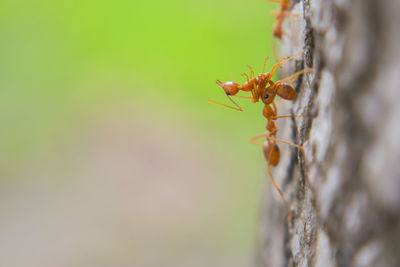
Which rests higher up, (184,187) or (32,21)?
(32,21)

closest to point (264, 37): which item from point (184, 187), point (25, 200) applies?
point (184, 187)

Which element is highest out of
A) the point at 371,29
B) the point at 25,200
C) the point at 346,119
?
the point at 371,29

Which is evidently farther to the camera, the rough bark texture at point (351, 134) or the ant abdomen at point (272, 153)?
the ant abdomen at point (272, 153)

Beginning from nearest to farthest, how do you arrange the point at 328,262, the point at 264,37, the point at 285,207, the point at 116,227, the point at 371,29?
the point at 371,29, the point at 328,262, the point at 285,207, the point at 116,227, the point at 264,37

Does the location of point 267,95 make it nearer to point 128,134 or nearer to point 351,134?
point 351,134

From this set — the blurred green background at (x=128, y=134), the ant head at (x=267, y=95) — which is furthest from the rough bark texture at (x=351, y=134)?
the blurred green background at (x=128, y=134)

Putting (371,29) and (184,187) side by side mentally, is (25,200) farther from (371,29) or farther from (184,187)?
(371,29)

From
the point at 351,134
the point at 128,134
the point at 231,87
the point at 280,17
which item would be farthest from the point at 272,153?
the point at 128,134

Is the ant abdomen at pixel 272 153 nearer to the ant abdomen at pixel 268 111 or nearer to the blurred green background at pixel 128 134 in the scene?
the ant abdomen at pixel 268 111
